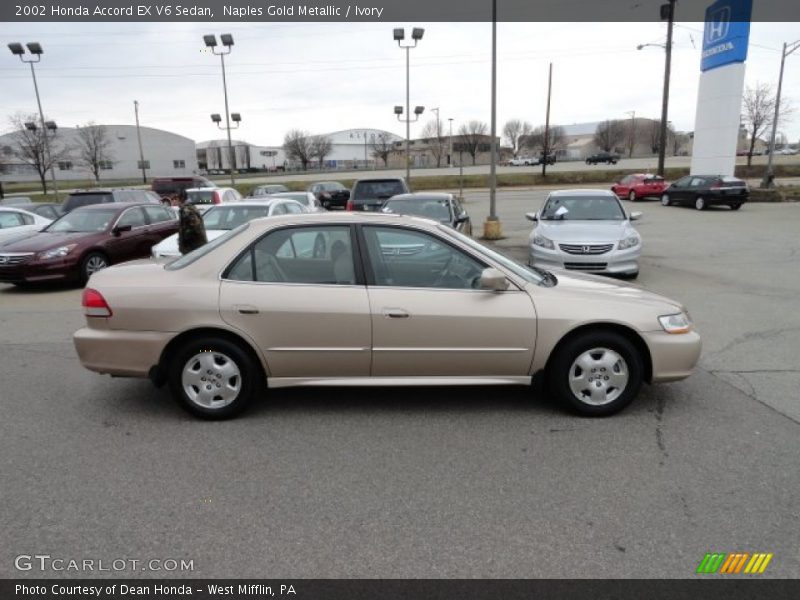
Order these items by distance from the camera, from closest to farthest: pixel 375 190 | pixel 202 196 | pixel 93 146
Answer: pixel 375 190 → pixel 202 196 → pixel 93 146

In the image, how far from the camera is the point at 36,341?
657 cm

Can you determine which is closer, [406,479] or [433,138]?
[406,479]

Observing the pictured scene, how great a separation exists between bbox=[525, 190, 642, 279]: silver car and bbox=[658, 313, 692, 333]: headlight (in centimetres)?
442

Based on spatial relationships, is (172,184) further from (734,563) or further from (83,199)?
(734,563)

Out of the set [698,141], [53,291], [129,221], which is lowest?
[53,291]

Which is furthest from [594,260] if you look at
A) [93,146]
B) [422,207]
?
[93,146]

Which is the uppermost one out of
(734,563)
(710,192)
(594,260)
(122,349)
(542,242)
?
(710,192)

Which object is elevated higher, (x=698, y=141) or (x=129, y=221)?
(x=698, y=141)

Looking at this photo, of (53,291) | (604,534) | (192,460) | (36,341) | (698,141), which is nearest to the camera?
(604,534)

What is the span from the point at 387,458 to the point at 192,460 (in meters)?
1.29

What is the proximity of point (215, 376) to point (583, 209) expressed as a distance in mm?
8534

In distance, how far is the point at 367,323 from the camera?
4043mm
